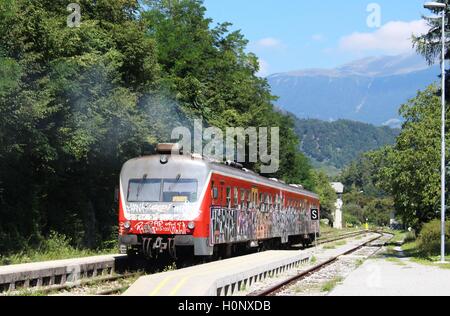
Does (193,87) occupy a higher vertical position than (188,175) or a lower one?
higher

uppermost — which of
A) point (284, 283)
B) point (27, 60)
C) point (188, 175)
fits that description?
point (27, 60)

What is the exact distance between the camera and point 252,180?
25125 millimetres

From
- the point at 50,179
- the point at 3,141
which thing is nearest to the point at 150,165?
the point at 3,141

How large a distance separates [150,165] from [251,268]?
485 cm

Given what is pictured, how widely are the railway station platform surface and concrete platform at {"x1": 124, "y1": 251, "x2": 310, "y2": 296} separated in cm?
225

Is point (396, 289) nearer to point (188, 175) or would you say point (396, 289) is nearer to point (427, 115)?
point (188, 175)

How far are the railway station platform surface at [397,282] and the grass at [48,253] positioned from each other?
9.46 m

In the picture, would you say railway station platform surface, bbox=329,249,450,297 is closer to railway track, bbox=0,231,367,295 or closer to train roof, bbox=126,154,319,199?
train roof, bbox=126,154,319,199

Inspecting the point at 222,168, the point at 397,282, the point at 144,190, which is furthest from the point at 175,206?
the point at 397,282

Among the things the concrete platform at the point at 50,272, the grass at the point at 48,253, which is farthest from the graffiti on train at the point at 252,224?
the grass at the point at 48,253

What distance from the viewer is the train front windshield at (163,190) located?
19.7 m

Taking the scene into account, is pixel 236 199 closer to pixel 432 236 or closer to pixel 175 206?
pixel 175 206

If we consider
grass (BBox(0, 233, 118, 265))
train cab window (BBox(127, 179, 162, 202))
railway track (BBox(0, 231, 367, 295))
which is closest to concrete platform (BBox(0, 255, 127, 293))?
railway track (BBox(0, 231, 367, 295))

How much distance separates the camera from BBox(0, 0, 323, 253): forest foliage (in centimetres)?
2058
